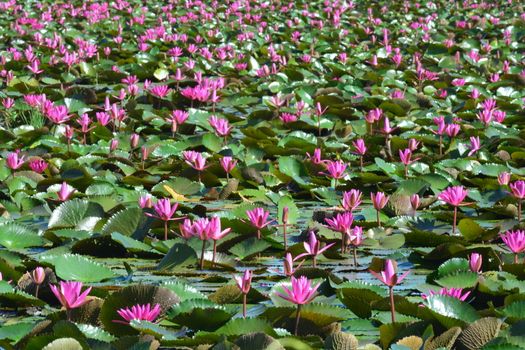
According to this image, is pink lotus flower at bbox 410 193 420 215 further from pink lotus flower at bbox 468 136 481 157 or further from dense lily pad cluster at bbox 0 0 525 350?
pink lotus flower at bbox 468 136 481 157

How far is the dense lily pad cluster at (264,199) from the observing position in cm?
262

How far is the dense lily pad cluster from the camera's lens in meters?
2.62

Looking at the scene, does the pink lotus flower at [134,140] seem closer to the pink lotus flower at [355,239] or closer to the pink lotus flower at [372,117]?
the pink lotus flower at [372,117]

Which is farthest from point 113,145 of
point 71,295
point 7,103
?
point 71,295

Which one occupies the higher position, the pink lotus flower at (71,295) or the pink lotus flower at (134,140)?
the pink lotus flower at (71,295)

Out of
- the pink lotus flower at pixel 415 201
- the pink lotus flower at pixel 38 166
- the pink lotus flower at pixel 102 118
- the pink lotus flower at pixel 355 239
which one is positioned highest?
the pink lotus flower at pixel 355 239

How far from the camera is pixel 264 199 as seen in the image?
456 centimetres

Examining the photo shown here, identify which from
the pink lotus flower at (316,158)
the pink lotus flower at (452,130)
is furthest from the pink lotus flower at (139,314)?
the pink lotus flower at (452,130)

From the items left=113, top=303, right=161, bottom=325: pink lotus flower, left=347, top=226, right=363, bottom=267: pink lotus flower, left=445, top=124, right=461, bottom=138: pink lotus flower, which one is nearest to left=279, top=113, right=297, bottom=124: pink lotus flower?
left=445, top=124, right=461, bottom=138: pink lotus flower

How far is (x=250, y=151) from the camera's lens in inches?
215

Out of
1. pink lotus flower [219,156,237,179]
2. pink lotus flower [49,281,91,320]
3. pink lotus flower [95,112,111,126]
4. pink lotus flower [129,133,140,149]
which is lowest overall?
pink lotus flower [95,112,111,126]

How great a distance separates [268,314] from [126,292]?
41 cm

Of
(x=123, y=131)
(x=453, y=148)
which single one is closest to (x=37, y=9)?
(x=123, y=131)

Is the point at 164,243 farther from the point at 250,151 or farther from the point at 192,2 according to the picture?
the point at 192,2
